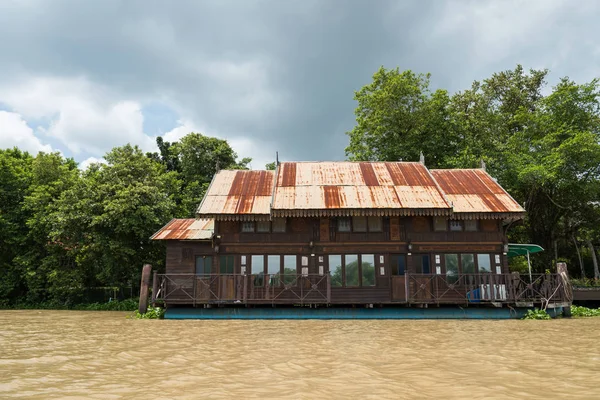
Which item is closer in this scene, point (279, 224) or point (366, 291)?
point (366, 291)

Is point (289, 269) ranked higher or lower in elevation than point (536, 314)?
higher

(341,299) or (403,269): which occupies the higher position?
(403,269)

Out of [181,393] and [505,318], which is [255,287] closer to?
[505,318]

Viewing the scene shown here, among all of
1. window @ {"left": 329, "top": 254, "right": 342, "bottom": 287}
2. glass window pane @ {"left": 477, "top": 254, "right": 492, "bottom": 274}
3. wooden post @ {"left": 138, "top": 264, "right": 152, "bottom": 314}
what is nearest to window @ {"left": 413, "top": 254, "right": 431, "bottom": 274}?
glass window pane @ {"left": 477, "top": 254, "right": 492, "bottom": 274}

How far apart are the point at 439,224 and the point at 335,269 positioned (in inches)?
200

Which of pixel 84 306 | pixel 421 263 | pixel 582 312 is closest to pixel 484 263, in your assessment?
pixel 421 263

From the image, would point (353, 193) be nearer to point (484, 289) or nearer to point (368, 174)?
point (368, 174)

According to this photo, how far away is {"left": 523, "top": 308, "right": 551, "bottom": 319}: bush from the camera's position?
1716 cm

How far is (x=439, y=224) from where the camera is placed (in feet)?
63.6

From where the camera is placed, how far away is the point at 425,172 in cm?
2194

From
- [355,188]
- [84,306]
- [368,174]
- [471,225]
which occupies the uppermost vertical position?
[368,174]

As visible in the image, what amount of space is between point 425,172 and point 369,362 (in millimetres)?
15515

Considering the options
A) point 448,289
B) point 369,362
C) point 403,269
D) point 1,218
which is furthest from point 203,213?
point 1,218

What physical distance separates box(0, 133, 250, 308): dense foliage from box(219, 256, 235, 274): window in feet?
24.4
